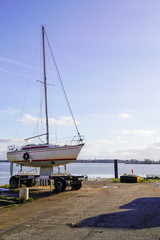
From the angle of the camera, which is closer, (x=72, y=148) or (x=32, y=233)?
(x=32, y=233)

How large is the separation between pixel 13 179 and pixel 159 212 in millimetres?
15663

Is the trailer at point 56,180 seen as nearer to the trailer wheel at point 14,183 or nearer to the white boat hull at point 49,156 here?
the trailer wheel at point 14,183

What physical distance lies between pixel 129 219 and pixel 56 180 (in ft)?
35.7

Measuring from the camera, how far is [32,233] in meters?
7.73

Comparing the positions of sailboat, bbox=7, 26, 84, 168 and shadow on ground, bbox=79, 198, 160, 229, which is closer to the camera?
shadow on ground, bbox=79, 198, 160, 229

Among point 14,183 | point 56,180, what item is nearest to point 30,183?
point 14,183

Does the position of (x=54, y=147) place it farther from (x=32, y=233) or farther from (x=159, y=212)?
(x=32, y=233)

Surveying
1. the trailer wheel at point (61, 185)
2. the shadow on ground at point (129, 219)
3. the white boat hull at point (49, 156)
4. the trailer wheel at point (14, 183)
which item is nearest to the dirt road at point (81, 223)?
the shadow on ground at point (129, 219)

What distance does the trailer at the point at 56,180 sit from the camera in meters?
19.1

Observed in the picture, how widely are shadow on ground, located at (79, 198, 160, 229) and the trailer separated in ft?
27.6

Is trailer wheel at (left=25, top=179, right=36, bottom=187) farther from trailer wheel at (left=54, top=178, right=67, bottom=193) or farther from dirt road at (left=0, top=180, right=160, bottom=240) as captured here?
dirt road at (left=0, top=180, right=160, bottom=240)

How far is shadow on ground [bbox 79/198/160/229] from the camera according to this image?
837 centimetres

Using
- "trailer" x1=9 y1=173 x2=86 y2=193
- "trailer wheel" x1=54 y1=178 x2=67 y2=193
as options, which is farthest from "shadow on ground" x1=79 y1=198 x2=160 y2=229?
"trailer" x1=9 y1=173 x2=86 y2=193

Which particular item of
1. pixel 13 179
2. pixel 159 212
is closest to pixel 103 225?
pixel 159 212
